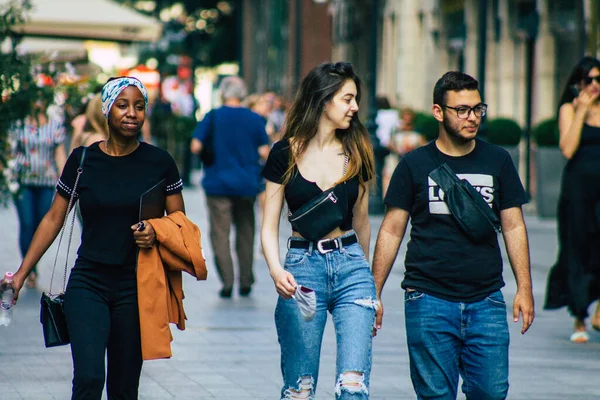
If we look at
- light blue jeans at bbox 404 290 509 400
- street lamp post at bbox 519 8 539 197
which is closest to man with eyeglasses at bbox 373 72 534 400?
light blue jeans at bbox 404 290 509 400

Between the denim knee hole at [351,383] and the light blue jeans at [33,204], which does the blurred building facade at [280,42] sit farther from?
the denim knee hole at [351,383]

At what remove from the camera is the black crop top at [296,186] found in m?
5.52

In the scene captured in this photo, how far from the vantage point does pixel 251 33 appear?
5916cm

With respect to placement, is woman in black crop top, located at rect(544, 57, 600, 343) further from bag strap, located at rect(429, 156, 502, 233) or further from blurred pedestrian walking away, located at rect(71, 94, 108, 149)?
bag strap, located at rect(429, 156, 502, 233)

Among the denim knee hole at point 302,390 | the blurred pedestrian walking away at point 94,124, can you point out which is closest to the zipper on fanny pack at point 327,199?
the denim knee hole at point 302,390

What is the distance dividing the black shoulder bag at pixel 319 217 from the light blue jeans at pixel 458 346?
46 centimetres

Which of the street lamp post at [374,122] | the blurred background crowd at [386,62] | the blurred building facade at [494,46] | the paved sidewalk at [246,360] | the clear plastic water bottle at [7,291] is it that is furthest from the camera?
the blurred building facade at [494,46]

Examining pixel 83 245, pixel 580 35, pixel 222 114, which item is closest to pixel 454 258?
pixel 83 245

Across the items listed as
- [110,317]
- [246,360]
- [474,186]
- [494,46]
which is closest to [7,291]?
[110,317]

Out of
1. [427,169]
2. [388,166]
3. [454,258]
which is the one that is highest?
[427,169]

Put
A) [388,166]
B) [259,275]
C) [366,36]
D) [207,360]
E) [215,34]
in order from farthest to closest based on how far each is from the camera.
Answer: [215,34] → [366,36] → [388,166] → [259,275] → [207,360]

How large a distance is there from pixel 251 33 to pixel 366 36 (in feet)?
79.9

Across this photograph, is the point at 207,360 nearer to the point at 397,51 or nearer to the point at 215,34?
the point at 397,51

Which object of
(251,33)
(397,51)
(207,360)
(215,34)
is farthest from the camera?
(251,33)
